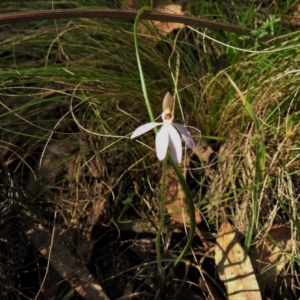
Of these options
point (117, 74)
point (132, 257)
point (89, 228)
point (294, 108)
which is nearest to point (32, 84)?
point (117, 74)

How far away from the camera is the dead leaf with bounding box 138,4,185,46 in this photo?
6.19 ft

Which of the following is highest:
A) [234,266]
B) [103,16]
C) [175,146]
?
[103,16]

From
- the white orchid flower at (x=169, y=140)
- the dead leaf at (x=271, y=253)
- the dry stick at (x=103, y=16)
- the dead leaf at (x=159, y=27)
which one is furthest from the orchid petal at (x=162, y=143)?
the dead leaf at (x=159, y=27)

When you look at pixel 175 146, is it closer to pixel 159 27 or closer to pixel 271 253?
pixel 271 253

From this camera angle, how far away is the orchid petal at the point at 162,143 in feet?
3.67

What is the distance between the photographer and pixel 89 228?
176cm

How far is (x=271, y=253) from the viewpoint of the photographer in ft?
5.63

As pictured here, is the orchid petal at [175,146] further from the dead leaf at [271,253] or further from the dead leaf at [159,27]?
the dead leaf at [159,27]

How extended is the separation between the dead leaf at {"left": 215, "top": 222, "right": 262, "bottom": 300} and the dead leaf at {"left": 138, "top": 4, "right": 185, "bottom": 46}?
58 centimetres

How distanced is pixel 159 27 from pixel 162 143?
91 cm

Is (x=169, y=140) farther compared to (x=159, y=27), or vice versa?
(x=159, y=27)

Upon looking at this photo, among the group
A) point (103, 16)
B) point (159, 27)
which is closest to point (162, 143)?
point (103, 16)

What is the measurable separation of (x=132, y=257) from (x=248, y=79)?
58cm

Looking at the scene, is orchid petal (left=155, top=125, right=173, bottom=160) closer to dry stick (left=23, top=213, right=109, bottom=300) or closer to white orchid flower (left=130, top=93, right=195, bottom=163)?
white orchid flower (left=130, top=93, right=195, bottom=163)
